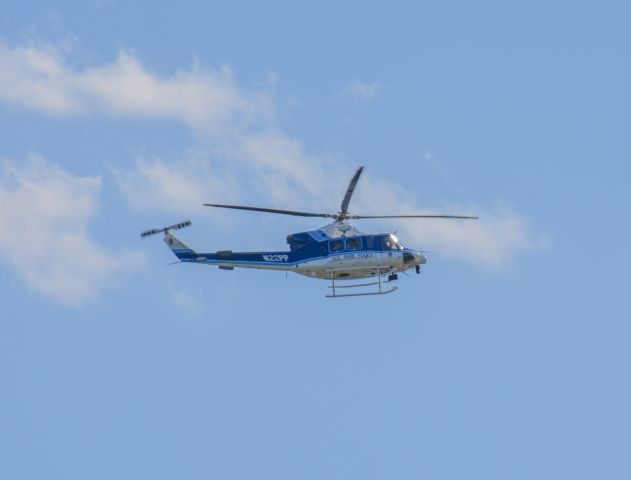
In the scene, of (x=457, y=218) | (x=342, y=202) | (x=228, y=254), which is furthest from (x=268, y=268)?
(x=457, y=218)

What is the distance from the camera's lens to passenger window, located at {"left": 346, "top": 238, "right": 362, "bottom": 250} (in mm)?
34312

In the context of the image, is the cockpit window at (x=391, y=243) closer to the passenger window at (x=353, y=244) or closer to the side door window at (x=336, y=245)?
the passenger window at (x=353, y=244)

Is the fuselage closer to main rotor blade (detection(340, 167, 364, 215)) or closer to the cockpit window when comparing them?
the cockpit window

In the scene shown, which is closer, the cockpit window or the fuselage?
the fuselage

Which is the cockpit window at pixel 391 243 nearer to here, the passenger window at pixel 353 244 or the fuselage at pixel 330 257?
the fuselage at pixel 330 257

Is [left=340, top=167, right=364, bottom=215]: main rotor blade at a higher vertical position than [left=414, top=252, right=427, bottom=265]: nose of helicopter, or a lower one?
higher

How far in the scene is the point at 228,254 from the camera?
3438 cm

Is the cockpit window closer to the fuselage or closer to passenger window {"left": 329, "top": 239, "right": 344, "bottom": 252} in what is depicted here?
Result: the fuselage

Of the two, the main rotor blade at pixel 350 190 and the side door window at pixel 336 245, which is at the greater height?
the main rotor blade at pixel 350 190

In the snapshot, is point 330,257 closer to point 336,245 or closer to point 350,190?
point 336,245

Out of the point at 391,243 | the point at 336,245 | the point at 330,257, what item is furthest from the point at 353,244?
the point at 391,243

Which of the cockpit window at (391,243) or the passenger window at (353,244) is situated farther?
the cockpit window at (391,243)

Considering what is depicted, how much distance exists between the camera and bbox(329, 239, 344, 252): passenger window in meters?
34.3

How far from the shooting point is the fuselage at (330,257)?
34.3m
